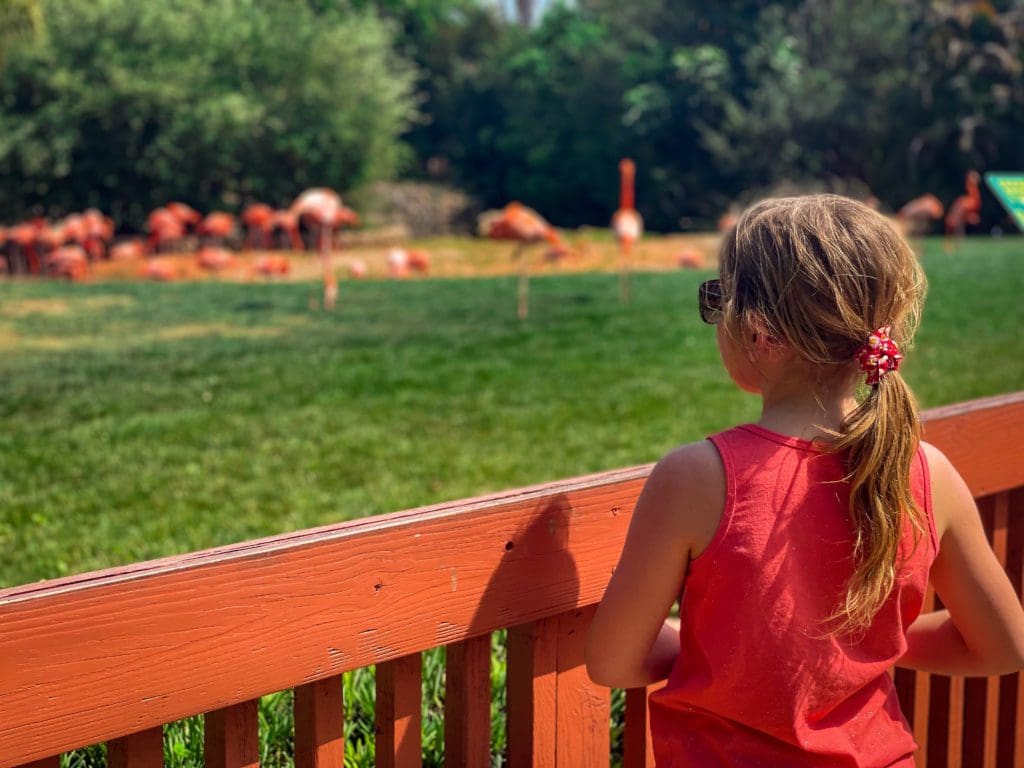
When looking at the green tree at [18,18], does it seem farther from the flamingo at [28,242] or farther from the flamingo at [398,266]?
the flamingo at [398,266]

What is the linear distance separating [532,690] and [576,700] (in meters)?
0.11

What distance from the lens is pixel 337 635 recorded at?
56.3 inches

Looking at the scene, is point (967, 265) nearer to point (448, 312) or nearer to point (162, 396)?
point (448, 312)

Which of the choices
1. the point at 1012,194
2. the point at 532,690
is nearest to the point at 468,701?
the point at 532,690

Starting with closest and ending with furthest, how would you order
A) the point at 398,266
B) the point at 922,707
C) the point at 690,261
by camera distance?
the point at 922,707 → the point at 398,266 → the point at 690,261

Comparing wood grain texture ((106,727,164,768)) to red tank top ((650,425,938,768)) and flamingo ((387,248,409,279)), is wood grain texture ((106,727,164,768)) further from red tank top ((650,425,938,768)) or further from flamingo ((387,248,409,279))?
flamingo ((387,248,409,279))

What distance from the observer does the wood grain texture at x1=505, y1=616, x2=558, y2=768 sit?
168cm

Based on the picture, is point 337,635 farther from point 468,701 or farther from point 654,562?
point 654,562

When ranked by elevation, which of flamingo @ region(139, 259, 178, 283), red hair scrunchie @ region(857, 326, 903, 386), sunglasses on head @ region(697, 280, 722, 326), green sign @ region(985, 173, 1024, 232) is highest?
green sign @ region(985, 173, 1024, 232)

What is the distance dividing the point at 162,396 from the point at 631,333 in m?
4.58

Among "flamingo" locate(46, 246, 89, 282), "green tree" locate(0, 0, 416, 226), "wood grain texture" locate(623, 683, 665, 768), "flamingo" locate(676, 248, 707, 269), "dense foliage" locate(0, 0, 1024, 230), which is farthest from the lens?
"dense foliage" locate(0, 0, 1024, 230)

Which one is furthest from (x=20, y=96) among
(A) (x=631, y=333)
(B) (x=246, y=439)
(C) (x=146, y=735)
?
(C) (x=146, y=735)

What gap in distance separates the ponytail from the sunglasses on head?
0.70ft

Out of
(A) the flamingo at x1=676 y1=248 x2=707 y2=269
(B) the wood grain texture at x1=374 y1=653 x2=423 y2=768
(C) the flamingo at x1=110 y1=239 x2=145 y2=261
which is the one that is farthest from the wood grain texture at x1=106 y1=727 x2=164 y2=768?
(C) the flamingo at x1=110 y1=239 x2=145 y2=261
